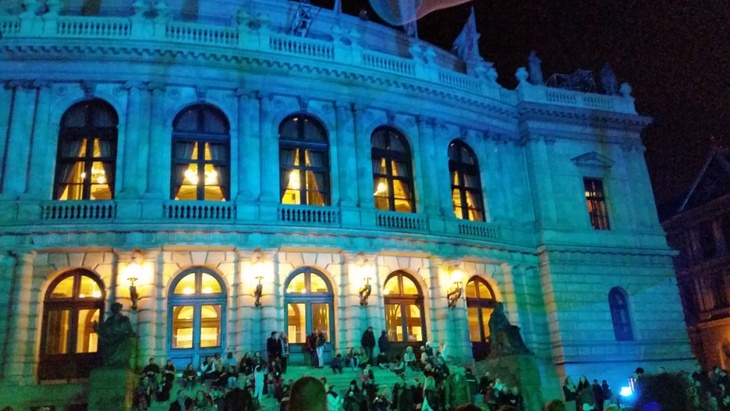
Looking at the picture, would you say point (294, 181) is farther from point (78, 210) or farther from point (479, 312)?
point (479, 312)

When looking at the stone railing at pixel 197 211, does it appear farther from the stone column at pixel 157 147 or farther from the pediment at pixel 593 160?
the pediment at pixel 593 160

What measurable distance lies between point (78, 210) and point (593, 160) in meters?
24.5

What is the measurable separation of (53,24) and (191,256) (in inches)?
434

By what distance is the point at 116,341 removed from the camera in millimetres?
18812

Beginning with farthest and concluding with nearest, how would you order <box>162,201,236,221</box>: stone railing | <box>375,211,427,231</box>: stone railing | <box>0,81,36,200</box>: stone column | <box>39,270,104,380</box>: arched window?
1. <box>375,211,427,231</box>: stone railing
2. <box>162,201,236,221</box>: stone railing
3. <box>0,81,36,200</box>: stone column
4. <box>39,270,104,380</box>: arched window

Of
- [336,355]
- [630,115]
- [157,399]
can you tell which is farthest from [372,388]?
[630,115]

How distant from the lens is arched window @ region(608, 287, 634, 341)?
31.0m

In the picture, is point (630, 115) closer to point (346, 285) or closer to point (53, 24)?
point (346, 285)

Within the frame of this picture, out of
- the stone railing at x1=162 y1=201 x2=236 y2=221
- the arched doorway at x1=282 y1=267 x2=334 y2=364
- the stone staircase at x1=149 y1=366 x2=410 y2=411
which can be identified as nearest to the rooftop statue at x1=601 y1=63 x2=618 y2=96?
the arched doorway at x1=282 y1=267 x2=334 y2=364

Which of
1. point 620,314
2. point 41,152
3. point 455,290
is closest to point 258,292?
point 455,290

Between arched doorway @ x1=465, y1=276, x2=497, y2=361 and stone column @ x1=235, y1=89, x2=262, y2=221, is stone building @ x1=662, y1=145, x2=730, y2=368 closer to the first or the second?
arched doorway @ x1=465, y1=276, x2=497, y2=361

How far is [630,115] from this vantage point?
114 feet

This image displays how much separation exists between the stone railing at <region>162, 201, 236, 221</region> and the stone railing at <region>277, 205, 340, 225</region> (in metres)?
2.03

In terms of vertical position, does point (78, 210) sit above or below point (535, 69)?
below
